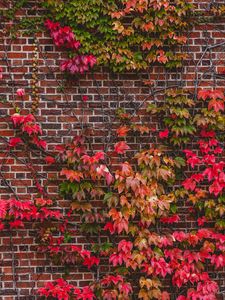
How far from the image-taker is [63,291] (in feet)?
15.3

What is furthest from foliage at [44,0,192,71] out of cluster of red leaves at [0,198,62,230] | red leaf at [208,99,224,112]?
cluster of red leaves at [0,198,62,230]

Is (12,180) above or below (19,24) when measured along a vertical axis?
below

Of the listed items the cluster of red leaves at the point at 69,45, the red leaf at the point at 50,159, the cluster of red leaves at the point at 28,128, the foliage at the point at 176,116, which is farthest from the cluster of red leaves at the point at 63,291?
the cluster of red leaves at the point at 69,45

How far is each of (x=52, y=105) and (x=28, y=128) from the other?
0.33 m

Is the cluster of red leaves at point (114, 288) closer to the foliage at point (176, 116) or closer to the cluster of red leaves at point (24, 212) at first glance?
the cluster of red leaves at point (24, 212)

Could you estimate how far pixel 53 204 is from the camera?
480 centimetres

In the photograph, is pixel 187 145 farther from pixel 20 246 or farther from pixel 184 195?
pixel 20 246

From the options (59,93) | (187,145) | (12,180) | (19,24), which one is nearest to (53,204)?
(12,180)

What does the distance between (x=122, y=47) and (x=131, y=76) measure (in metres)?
0.28

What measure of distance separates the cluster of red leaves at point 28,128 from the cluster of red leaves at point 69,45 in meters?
0.55

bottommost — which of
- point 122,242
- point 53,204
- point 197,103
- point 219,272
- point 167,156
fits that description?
point 219,272

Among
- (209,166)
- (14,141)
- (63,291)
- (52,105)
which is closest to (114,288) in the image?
(63,291)

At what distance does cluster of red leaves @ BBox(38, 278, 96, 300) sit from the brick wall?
9 cm

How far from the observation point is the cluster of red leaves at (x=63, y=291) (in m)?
4.65
